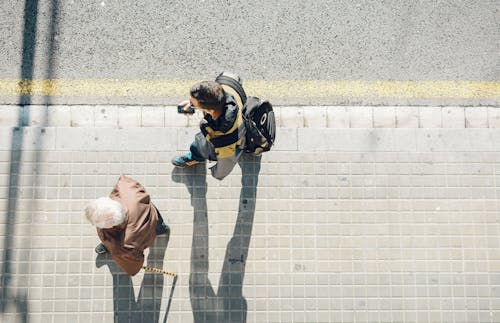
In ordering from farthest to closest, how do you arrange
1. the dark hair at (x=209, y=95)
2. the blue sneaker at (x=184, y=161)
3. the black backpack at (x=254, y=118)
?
the blue sneaker at (x=184, y=161) → the black backpack at (x=254, y=118) → the dark hair at (x=209, y=95)

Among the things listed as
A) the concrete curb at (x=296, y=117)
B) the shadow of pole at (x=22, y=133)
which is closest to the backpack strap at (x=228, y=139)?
the concrete curb at (x=296, y=117)

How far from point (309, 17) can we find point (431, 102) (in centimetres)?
176

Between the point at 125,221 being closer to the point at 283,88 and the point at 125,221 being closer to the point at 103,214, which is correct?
the point at 103,214

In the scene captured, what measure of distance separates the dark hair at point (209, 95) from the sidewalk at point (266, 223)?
171 cm

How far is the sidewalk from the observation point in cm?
525

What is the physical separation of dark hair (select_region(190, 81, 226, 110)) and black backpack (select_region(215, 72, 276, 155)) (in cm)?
40

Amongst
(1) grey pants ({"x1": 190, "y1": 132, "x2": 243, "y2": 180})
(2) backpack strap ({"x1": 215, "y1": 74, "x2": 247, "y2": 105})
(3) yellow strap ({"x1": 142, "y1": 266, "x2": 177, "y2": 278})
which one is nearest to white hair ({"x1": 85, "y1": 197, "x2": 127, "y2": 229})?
(1) grey pants ({"x1": 190, "y1": 132, "x2": 243, "y2": 180})

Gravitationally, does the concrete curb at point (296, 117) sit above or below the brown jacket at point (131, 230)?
above

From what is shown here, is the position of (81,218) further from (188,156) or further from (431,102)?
(431,102)

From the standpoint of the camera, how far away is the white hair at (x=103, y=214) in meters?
3.87

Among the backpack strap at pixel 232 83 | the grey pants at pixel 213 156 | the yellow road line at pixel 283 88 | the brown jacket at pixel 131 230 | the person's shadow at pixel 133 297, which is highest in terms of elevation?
the yellow road line at pixel 283 88

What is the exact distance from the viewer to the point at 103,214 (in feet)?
12.7

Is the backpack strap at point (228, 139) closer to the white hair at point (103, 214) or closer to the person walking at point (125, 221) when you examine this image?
the person walking at point (125, 221)

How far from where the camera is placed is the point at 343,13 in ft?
19.4
